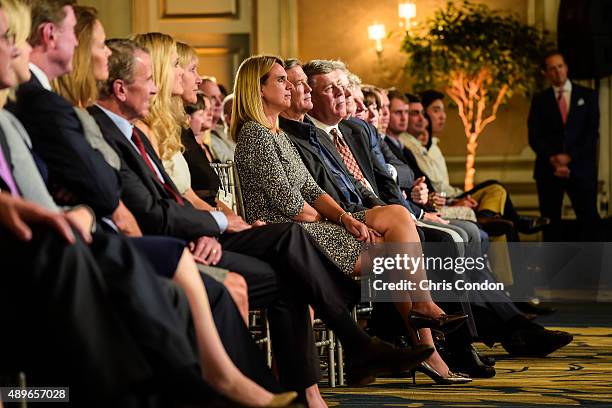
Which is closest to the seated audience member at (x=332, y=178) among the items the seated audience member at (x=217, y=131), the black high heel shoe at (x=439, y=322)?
the black high heel shoe at (x=439, y=322)

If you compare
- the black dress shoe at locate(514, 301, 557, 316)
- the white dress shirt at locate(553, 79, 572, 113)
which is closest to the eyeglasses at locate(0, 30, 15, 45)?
the black dress shoe at locate(514, 301, 557, 316)

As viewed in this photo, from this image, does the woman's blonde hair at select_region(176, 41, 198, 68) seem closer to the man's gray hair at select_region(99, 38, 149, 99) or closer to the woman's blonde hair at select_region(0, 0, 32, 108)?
the man's gray hair at select_region(99, 38, 149, 99)

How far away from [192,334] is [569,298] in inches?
225

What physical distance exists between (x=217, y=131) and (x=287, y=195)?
2.27 meters

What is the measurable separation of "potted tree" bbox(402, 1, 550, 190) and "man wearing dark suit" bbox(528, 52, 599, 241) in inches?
19.4

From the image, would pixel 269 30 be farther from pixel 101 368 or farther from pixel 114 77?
pixel 101 368

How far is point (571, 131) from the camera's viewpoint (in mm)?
8922

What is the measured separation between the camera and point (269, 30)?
32.8 ft

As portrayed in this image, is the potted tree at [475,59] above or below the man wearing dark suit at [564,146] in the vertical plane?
above

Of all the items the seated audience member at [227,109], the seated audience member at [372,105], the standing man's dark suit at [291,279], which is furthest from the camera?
the seated audience member at [372,105]

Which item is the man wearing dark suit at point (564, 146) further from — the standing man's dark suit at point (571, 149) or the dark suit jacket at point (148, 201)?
the dark suit jacket at point (148, 201)

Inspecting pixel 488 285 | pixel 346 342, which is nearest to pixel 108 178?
pixel 346 342

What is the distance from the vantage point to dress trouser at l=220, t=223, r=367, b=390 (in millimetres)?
Answer: 3525

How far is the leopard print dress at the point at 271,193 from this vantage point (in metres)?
4.25
